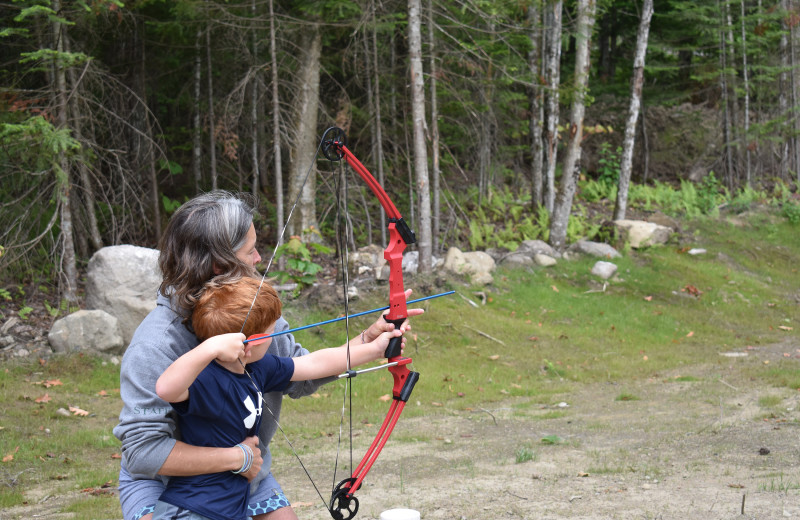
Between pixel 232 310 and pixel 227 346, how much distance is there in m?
0.14

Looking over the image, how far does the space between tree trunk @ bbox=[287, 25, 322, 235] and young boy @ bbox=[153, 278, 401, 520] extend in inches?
383

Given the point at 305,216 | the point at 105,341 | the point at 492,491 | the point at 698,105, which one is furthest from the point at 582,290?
the point at 698,105

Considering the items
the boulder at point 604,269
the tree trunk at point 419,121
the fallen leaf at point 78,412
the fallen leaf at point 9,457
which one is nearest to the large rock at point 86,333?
the fallen leaf at point 78,412

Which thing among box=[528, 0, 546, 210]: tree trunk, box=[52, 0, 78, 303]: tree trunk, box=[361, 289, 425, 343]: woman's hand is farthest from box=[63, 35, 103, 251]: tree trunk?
box=[528, 0, 546, 210]: tree trunk

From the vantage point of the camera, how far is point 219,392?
2.05m

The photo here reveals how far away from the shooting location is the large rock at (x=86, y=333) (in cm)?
784

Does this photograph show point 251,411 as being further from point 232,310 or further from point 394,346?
point 394,346

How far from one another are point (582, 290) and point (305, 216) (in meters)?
4.75

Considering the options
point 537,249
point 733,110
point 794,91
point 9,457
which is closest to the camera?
point 9,457

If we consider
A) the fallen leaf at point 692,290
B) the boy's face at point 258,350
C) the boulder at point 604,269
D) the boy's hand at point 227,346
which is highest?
the boy's hand at point 227,346

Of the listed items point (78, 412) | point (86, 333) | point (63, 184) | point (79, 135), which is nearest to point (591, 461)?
point (78, 412)

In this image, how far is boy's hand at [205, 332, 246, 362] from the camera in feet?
6.28

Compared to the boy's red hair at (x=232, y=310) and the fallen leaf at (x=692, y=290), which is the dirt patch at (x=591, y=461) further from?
the fallen leaf at (x=692, y=290)

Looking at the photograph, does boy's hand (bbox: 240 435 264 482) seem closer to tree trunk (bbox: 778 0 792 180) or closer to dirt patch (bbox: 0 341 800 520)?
dirt patch (bbox: 0 341 800 520)
